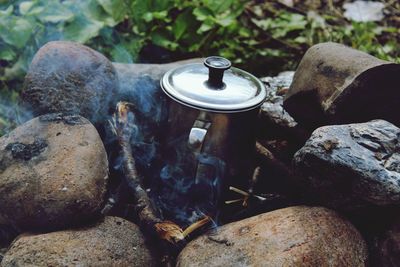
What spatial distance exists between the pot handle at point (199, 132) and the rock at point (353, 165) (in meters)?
0.49

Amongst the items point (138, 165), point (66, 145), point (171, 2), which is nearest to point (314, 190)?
point (138, 165)

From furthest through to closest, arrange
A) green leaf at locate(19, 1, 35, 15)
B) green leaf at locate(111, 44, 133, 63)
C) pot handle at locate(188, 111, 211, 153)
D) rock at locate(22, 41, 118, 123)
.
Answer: green leaf at locate(111, 44, 133, 63), green leaf at locate(19, 1, 35, 15), rock at locate(22, 41, 118, 123), pot handle at locate(188, 111, 211, 153)

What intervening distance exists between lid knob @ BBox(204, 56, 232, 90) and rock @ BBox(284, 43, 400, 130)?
0.52 m

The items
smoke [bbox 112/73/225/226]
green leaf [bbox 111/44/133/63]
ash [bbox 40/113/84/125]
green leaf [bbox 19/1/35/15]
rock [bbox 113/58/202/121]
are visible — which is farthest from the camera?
green leaf [bbox 111/44/133/63]

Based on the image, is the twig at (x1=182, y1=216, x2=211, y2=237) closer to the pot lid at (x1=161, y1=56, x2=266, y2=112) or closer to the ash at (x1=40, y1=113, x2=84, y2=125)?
the pot lid at (x1=161, y1=56, x2=266, y2=112)

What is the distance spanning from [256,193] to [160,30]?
221cm

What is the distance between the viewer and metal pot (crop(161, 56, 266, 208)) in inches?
82.5

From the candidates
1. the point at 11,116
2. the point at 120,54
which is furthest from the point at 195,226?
the point at 120,54

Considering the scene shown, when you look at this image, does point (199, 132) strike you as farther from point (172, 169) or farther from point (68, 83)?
point (68, 83)

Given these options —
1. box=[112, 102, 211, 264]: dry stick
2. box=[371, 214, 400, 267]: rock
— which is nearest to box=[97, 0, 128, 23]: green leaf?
box=[112, 102, 211, 264]: dry stick

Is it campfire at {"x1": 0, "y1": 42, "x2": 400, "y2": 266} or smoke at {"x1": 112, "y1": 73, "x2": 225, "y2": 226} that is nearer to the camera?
campfire at {"x1": 0, "y1": 42, "x2": 400, "y2": 266}

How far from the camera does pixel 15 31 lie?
3512 mm

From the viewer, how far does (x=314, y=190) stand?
2053 mm

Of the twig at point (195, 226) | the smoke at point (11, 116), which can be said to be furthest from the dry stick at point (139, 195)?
the smoke at point (11, 116)
